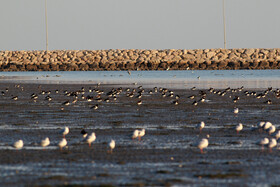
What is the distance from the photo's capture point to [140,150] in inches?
770

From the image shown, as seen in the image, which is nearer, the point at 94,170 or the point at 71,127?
the point at 94,170

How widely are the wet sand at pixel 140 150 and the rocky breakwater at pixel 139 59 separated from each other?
9468 centimetres

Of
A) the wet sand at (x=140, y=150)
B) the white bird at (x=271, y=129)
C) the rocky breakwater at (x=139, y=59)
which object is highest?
the white bird at (x=271, y=129)

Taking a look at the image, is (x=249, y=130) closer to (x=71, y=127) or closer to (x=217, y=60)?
(x=71, y=127)

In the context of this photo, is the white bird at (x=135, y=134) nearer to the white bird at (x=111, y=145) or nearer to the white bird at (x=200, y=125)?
the white bird at (x=111, y=145)

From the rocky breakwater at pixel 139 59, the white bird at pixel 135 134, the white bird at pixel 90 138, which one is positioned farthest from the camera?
the rocky breakwater at pixel 139 59

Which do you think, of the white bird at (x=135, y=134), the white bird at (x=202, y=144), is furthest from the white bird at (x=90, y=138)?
the white bird at (x=202, y=144)

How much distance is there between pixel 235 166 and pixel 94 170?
3608 millimetres

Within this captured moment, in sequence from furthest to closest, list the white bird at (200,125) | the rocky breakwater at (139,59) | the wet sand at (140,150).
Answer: the rocky breakwater at (139,59) → the white bird at (200,125) → the wet sand at (140,150)

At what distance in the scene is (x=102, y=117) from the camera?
30266 millimetres

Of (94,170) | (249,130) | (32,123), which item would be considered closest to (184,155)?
(94,170)

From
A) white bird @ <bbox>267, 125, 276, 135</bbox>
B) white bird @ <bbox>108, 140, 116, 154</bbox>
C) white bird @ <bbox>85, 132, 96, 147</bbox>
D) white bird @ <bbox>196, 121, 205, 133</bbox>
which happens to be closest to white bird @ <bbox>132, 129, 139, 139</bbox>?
white bird @ <bbox>85, 132, 96, 147</bbox>

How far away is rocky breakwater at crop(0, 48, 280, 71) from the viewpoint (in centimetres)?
12912

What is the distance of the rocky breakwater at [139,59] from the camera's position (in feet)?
424
